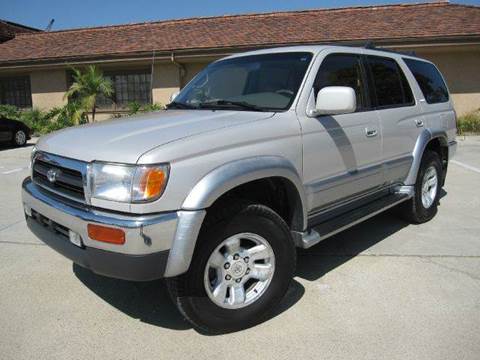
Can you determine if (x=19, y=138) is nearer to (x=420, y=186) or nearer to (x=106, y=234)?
(x=420, y=186)

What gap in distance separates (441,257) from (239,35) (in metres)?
14.1

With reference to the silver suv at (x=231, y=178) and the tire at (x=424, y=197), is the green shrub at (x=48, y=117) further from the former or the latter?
the tire at (x=424, y=197)

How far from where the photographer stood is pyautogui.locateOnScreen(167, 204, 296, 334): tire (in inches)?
113

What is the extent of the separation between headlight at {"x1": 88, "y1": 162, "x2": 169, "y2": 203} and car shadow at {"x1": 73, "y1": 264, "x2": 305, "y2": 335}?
112cm

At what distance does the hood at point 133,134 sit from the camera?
2.73 meters

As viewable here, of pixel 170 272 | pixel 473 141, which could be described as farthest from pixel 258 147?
pixel 473 141

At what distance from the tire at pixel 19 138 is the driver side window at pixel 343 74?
12.5 meters

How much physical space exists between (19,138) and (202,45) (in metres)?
6.85

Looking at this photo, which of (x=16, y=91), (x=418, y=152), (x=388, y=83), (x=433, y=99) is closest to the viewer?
(x=388, y=83)

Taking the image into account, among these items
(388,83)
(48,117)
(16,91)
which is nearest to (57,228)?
(388,83)

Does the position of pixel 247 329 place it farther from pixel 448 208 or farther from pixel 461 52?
pixel 461 52

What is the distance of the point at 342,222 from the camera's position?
12.6ft

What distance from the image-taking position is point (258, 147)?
10.1 ft

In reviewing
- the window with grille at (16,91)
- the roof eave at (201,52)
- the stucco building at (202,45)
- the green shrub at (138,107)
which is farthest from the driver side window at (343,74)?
the window with grille at (16,91)
